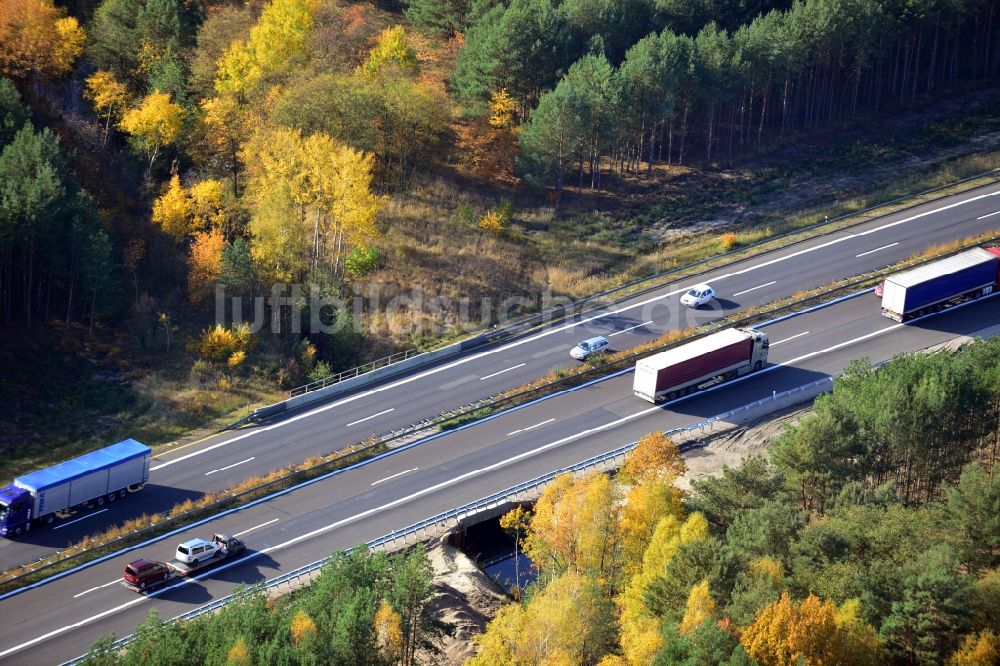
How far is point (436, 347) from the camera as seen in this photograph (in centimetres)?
Answer: 7219

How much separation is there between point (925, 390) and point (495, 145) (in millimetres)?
43847

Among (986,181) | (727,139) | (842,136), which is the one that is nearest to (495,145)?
(727,139)

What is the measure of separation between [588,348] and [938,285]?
21952 mm

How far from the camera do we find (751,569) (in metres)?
43.4

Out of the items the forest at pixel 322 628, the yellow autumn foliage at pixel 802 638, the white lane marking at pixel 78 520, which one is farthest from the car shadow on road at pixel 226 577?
the yellow autumn foliage at pixel 802 638

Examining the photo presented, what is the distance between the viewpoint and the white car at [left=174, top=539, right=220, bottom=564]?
5100 centimetres

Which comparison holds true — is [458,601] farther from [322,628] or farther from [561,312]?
[561,312]

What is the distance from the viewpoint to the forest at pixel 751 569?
3934 centimetres

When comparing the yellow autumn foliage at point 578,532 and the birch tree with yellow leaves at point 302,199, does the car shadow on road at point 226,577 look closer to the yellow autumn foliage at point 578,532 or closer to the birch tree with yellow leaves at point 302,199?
the yellow autumn foliage at point 578,532

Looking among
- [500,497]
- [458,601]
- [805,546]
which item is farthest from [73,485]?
A: [805,546]

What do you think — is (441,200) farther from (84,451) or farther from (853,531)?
(853,531)

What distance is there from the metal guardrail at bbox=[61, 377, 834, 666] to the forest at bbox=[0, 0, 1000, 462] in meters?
16.2

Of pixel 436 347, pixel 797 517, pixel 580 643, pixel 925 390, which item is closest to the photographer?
pixel 580 643

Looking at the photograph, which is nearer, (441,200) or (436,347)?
(436,347)
